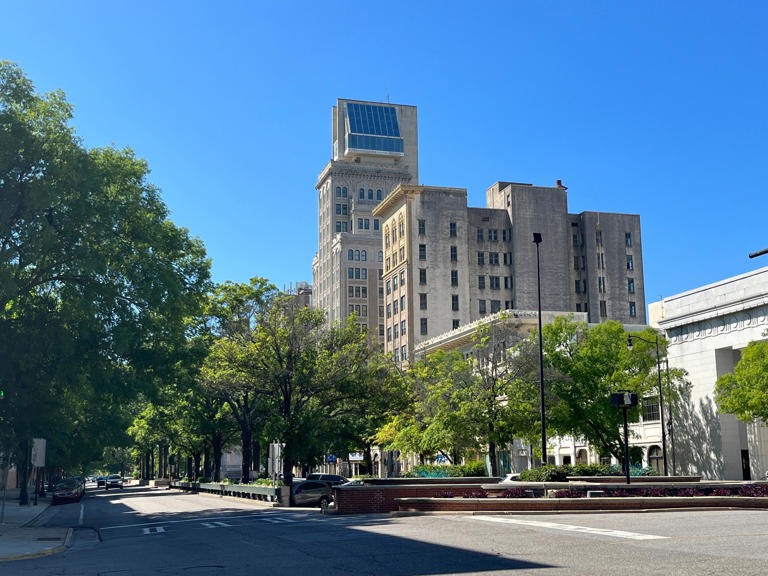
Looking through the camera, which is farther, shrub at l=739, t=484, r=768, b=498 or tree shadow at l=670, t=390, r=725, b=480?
tree shadow at l=670, t=390, r=725, b=480

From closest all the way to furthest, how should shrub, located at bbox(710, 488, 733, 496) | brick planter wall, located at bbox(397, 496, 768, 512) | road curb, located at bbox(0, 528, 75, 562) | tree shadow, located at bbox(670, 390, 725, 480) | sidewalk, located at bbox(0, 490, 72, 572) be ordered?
road curb, located at bbox(0, 528, 75, 562)
sidewalk, located at bbox(0, 490, 72, 572)
brick planter wall, located at bbox(397, 496, 768, 512)
shrub, located at bbox(710, 488, 733, 496)
tree shadow, located at bbox(670, 390, 725, 480)

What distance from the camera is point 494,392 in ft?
173

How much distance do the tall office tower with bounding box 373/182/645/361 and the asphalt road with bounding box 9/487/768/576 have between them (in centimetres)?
8006

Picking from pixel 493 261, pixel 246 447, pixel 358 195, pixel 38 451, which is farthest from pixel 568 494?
pixel 358 195

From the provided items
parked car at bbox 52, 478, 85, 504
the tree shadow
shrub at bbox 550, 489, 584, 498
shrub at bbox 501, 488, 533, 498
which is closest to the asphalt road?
shrub at bbox 501, 488, 533, 498

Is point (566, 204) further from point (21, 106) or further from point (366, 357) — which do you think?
point (21, 106)

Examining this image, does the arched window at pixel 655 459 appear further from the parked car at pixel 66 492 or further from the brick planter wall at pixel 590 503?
the parked car at pixel 66 492

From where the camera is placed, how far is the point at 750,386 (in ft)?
146

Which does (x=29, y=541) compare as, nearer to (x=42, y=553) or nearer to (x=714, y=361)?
(x=42, y=553)

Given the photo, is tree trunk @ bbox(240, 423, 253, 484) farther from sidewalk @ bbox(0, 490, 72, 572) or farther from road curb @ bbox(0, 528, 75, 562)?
road curb @ bbox(0, 528, 75, 562)

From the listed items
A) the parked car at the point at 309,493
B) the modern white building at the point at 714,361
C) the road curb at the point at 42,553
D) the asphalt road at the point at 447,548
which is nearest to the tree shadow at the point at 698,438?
the modern white building at the point at 714,361

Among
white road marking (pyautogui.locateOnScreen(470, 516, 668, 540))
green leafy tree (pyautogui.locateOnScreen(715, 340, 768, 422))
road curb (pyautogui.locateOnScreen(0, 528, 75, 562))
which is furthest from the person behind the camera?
green leafy tree (pyautogui.locateOnScreen(715, 340, 768, 422))

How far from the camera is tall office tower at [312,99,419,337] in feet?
500

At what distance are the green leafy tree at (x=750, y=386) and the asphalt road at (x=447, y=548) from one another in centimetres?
2061
